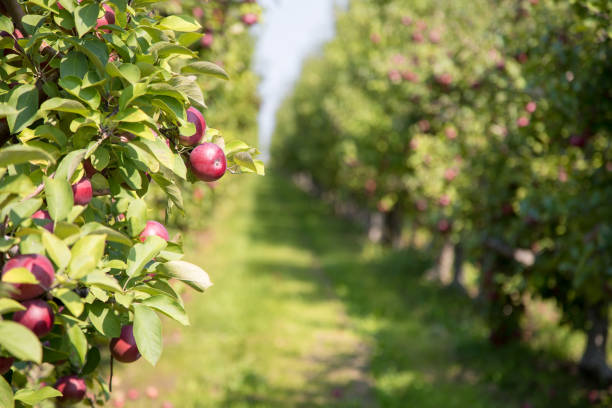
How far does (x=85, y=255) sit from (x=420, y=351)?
23.4ft

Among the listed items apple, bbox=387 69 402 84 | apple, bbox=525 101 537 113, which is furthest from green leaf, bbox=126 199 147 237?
apple, bbox=387 69 402 84

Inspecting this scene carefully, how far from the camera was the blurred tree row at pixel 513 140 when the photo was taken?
442 cm

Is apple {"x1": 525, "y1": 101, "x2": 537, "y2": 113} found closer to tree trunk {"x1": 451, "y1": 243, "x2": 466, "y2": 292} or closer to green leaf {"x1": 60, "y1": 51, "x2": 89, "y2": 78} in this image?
green leaf {"x1": 60, "y1": 51, "x2": 89, "y2": 78}

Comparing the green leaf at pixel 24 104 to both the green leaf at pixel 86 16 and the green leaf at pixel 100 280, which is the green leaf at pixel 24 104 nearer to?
the green leaf at pixel 86 16

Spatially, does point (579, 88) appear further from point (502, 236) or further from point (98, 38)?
point (98, 38)

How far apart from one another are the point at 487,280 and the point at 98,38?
22.6 ft

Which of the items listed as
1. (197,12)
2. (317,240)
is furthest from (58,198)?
(317,240)

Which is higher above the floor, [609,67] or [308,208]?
[308,208]

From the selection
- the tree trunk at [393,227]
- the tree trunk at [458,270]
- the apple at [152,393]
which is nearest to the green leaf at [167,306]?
the apple at [152,393]

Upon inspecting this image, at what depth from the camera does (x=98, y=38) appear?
168cm

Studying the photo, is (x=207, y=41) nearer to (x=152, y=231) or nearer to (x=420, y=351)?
(x=152, y=231)

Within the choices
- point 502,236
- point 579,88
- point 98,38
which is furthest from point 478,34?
point 98,38

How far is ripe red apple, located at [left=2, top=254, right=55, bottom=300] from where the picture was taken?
137cm

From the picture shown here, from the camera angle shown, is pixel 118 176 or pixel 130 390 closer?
pixel 118 176
